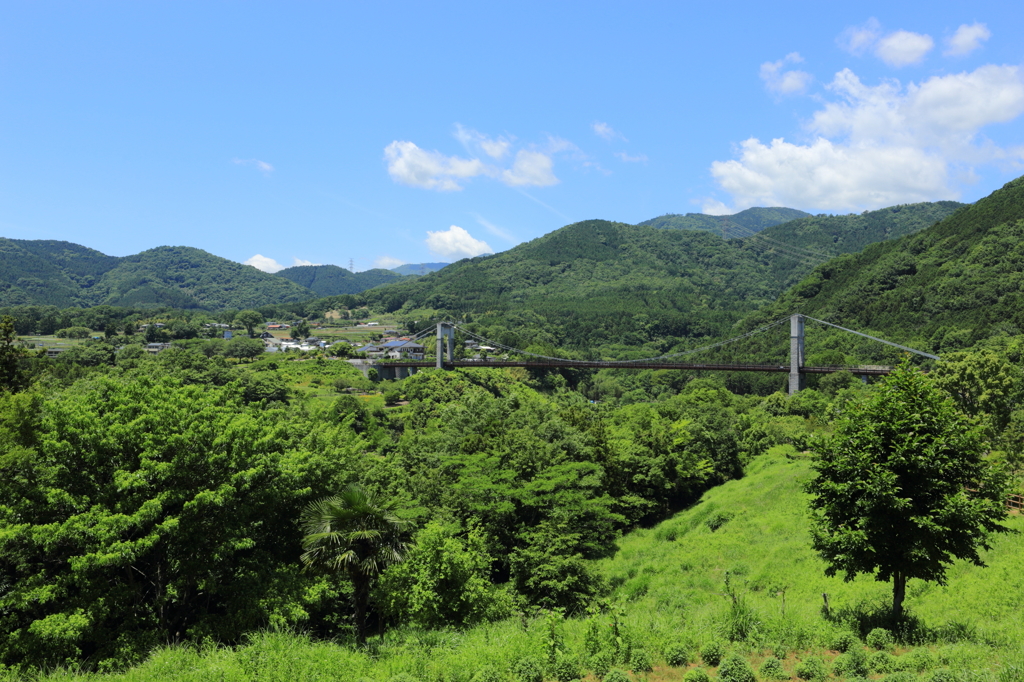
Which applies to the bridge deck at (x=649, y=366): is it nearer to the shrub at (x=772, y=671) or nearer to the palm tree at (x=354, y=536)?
the shrub at (x=772, y=671)

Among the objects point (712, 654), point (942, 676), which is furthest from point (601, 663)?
point (942, 676)

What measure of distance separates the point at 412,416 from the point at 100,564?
31.5 meters

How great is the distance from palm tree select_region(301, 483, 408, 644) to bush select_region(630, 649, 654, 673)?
388 cm

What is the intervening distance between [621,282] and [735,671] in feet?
498

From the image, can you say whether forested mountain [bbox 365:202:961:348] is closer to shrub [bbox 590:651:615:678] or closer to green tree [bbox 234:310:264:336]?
green tree [bbox 234:310:264:336]

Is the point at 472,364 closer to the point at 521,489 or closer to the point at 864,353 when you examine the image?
the point at 864,353

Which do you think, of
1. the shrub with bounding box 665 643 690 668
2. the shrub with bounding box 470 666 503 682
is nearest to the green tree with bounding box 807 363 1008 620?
the shrub with bounding box 665 643 690 668

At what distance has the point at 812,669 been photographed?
8.05 metres

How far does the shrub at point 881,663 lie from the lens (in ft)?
26.1

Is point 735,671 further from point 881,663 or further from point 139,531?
point 139,531

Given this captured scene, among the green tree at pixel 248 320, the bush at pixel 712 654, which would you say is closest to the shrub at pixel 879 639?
the bush at pixel 712 654

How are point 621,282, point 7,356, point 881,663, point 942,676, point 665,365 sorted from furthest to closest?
1. point 621,282
2. point 665,365
3. point 7,356
4. point 881,663
5. point 942,676

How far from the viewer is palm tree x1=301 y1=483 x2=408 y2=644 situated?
9.66 metres

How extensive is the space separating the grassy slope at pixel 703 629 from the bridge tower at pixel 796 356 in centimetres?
3692
